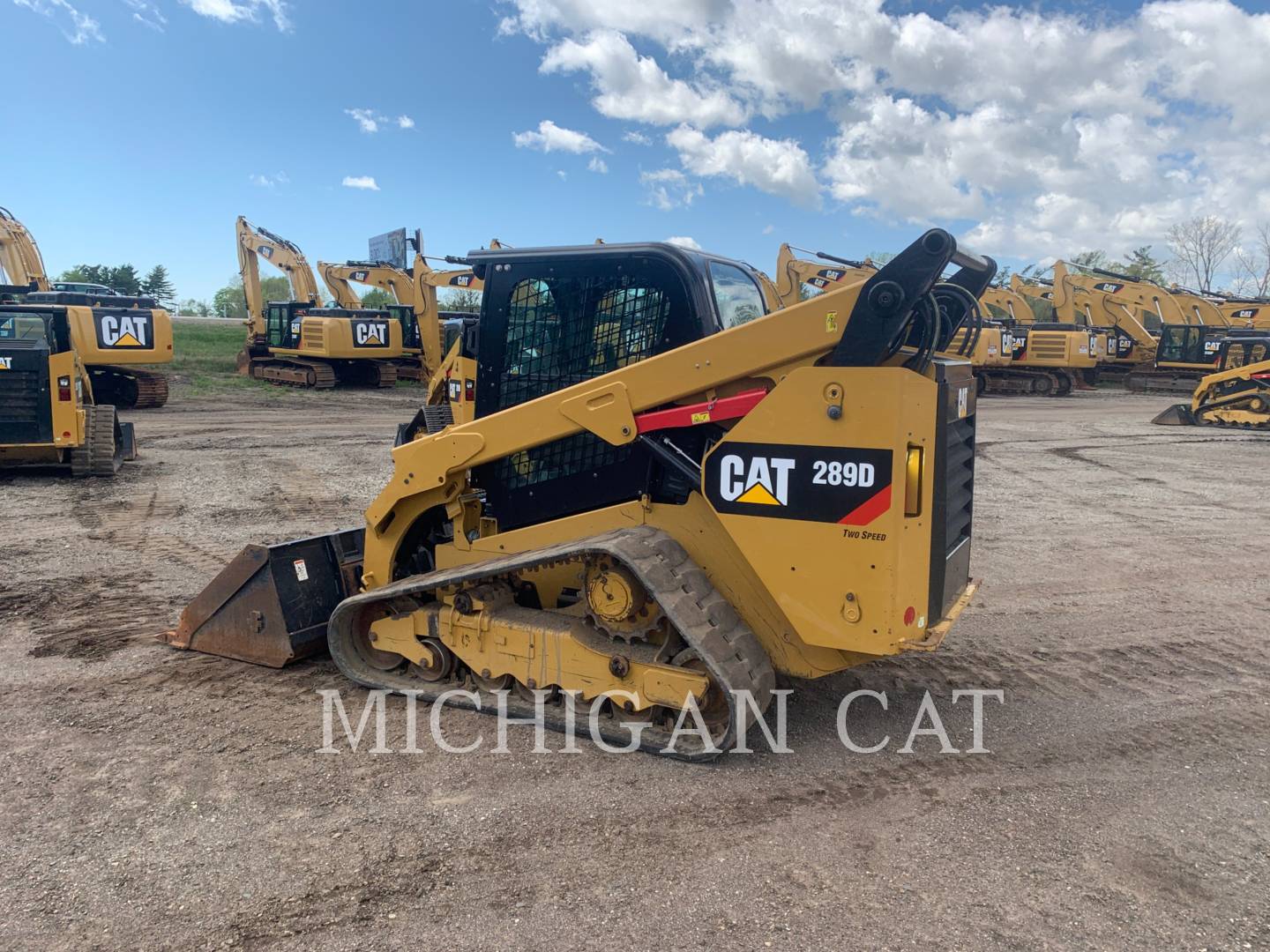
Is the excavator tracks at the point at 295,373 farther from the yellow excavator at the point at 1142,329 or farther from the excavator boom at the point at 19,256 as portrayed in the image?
the yellow excavator at the point at 1142,329

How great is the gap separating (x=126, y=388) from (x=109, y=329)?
6.49 ft

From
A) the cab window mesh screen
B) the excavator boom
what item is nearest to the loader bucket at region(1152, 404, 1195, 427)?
the cab window mesh screen

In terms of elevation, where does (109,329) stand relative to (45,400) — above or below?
above

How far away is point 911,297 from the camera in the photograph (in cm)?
352

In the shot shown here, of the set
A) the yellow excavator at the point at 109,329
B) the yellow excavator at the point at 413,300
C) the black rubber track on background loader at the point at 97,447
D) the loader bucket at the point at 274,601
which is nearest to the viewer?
the loader bucket at the point at 274,601

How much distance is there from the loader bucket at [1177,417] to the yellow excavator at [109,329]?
20759mm

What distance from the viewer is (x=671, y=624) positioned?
4.00m

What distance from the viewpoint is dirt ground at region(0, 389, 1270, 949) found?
2945mm

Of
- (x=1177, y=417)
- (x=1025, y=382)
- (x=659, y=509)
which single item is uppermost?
(x=659, y=509)

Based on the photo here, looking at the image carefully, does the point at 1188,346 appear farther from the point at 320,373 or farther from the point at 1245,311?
the point at 320,373

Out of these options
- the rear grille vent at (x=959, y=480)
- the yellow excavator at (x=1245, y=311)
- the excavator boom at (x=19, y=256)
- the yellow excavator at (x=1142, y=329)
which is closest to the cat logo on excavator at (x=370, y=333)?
the excavator boom at (x=19, y=256)

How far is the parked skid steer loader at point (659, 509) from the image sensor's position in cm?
367

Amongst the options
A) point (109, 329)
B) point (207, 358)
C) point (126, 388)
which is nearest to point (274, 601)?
point (109, 329)

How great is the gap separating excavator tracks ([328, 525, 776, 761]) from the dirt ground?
133mm
